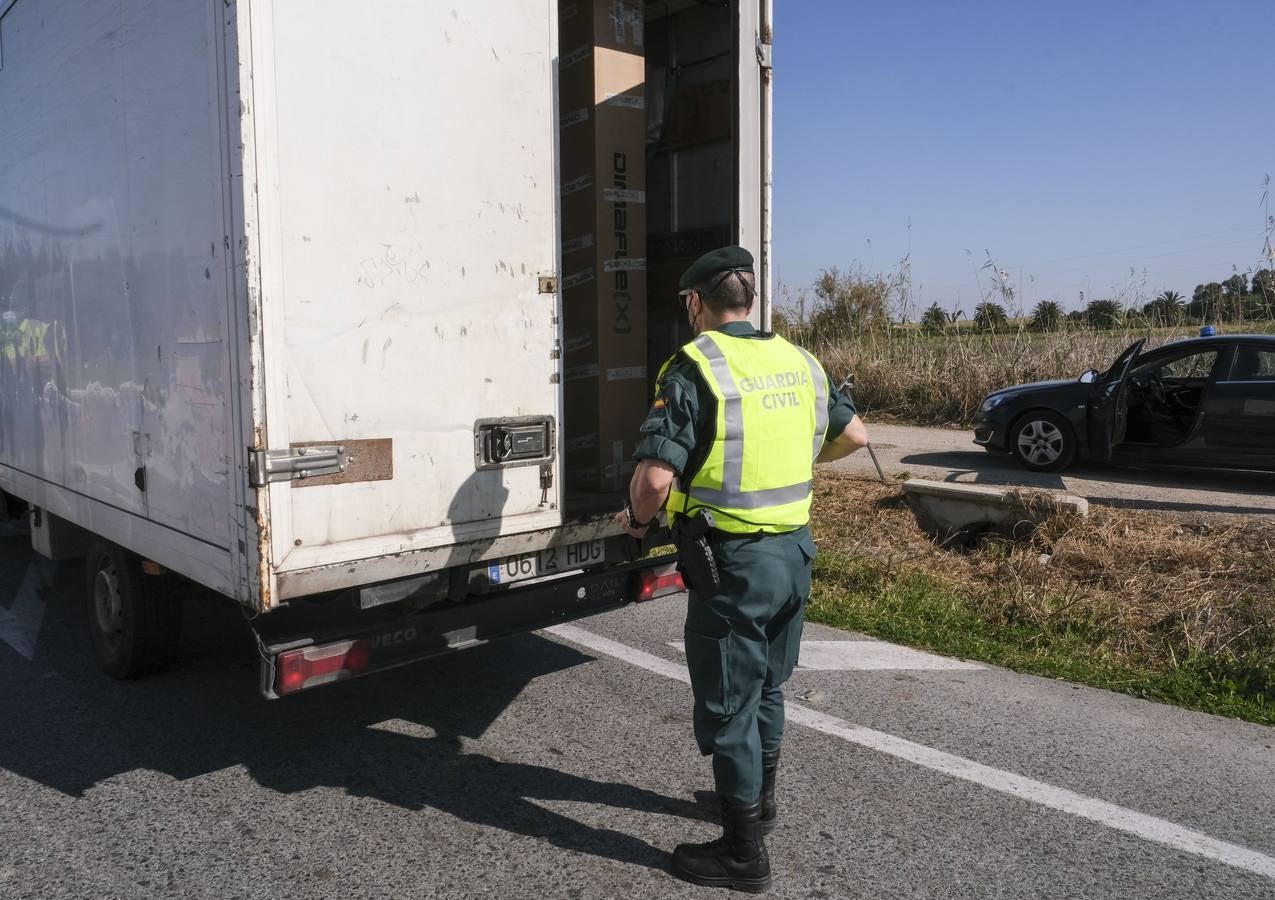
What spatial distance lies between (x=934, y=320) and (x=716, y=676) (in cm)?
1308

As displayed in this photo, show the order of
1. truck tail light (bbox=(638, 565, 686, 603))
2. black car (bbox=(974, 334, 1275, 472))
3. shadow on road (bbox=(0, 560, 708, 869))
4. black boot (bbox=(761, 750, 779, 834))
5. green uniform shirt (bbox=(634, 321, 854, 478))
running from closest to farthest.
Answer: green uniform shirt (bbox=(634, 321, 854, 478)), black boot (bbox=(761, 750, 779, 834)), shadow on road (bbox=(0, 560, 708, 869)), truck tail light (bbox=(638, 565, 686, 603)), black car (bbox=(974, 334, 1275, 472))

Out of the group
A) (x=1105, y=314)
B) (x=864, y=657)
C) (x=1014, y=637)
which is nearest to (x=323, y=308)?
(x=864, y=657)

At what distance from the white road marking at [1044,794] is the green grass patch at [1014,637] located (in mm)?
1296

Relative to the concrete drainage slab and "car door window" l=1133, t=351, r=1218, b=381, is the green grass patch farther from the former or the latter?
"car door window" l=1133, t=351, r=1218, b=381

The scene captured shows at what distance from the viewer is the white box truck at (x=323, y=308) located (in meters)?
3.23

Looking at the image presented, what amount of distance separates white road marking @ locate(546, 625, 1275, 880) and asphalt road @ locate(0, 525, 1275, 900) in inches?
0.5

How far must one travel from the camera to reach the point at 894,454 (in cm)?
1114

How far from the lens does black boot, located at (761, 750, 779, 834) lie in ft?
10.9

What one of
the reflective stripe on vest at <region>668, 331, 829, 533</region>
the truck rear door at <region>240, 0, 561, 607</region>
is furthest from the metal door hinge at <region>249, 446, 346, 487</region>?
the reflective stripe on vest at <region>668, 331, 829, 533</region>

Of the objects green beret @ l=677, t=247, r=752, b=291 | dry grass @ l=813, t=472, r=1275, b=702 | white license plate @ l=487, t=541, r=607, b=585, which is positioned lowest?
dry grass @ l=813, t=472, r=1275, b=702

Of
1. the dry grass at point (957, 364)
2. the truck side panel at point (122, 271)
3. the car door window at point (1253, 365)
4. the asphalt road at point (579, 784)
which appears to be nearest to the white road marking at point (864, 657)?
the asphalt road at point (579, 784)

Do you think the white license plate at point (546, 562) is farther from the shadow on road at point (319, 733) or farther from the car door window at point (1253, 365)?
the car door window at point (1253, 365)

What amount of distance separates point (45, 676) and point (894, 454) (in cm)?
854

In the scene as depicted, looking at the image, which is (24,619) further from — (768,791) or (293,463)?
(768,791)
